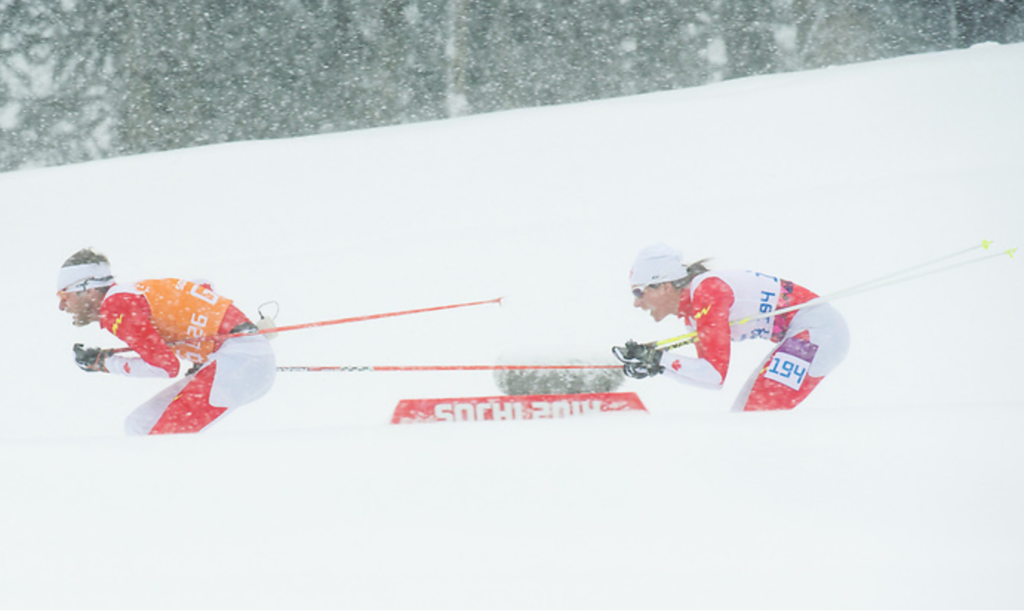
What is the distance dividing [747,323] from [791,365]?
23cm

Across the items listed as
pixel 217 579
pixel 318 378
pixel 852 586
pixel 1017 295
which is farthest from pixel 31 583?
pixel 1017 295

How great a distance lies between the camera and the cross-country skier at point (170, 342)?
3922mm

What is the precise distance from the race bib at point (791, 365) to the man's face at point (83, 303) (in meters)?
2.63

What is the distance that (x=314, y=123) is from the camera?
39.9 ft

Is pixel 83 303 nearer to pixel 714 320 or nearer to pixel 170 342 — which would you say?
pixel 170 342

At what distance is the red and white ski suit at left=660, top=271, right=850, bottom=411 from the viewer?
3.77 metres

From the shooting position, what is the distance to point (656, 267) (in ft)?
13.0

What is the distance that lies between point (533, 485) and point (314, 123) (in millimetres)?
9971

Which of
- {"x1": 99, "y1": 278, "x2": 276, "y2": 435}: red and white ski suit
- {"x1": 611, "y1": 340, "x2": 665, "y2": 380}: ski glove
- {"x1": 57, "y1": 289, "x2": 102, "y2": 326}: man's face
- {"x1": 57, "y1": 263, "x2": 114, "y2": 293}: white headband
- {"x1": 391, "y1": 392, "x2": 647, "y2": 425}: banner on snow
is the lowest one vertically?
{"x1": 391, "y1": 392, "x2": 647, "y2": 425}: banner on snow

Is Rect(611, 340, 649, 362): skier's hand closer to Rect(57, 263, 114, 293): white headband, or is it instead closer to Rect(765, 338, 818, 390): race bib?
Rect(765, 338, 818, 390): race bib

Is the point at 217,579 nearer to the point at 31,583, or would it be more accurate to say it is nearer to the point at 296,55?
the point at 31,583

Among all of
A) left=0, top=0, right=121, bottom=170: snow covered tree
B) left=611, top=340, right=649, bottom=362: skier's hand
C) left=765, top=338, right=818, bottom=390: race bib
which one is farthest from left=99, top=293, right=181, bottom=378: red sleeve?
left=0, top=0, right=121, bottom=170: snow covered tree

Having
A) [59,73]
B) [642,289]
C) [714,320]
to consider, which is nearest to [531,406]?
[642,289]

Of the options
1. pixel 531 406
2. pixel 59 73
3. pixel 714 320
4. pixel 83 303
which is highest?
pixel 59 73
